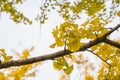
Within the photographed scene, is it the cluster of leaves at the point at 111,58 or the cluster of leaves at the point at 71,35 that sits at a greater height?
the cluster of leaves at the point at 71,35

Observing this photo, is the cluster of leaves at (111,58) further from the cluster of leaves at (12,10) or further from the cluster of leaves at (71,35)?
the cluster of leaves at (12,10)

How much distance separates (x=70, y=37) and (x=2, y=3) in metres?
3.84

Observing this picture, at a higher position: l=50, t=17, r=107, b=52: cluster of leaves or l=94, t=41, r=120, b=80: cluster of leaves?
l=50, t=17, r=107, b=52: cluster of leaves

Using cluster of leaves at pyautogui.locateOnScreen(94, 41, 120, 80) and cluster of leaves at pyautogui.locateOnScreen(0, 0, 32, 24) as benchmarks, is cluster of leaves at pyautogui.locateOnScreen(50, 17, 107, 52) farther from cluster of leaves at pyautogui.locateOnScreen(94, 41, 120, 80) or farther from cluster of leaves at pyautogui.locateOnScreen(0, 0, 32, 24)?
cluster of leaves at pyautogui.locateOnScreen(0, 0, 32, 24)

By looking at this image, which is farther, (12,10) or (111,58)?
(12,10)

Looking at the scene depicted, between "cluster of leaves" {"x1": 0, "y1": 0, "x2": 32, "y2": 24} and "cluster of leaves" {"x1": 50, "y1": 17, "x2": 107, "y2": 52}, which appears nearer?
"cluster of leaves" {"x1": 50, "y1": 17, "x2": 107, "y2": 52}

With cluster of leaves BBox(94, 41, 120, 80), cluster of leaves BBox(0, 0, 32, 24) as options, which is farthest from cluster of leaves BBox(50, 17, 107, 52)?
cluster of leaves BBox(0, 0, 32, 24)

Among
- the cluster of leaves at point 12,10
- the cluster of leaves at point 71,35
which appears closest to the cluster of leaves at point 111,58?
the cluster of leaves at point 71,35

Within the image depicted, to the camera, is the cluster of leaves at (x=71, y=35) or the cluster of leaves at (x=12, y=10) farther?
the cluster of leaves at (x=12, y=10)

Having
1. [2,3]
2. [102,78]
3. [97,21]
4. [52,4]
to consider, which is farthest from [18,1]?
[97,21]

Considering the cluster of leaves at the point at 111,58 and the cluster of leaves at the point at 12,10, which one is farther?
the cluster of leaves at the point at 12,10

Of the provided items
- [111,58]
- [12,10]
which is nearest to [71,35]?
[111,58]

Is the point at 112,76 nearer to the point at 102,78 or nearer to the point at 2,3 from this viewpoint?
the point at 102,78

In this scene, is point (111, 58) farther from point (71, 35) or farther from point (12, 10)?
point (12, 10)
